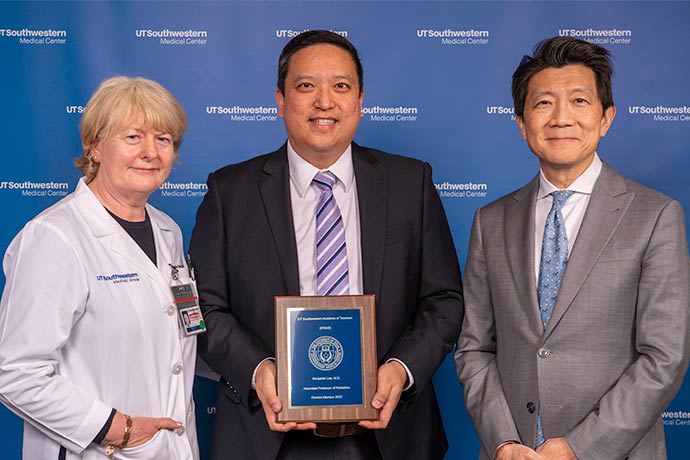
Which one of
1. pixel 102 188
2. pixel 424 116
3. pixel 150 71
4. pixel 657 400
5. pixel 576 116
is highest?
pixel 150 71

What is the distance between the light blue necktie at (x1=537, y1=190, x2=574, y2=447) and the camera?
2512mm

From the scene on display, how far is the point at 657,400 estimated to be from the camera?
2.34m

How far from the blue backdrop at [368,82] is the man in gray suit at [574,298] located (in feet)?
4.55

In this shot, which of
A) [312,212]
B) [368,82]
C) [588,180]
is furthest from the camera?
[368,82]

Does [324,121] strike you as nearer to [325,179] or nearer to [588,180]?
[325,179]

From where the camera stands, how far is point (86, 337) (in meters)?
2.48

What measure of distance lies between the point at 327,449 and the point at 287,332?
468 mm

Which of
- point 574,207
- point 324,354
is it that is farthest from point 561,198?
point 324,354

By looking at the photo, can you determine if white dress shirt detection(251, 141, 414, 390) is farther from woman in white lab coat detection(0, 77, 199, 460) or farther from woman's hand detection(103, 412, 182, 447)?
woman's hand detection(103, 412, 182, 447)

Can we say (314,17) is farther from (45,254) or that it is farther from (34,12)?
(45,254)

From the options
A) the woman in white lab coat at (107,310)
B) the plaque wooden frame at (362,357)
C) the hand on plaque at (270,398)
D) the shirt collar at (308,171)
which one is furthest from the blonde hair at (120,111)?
the hand on plaque at (270,398)

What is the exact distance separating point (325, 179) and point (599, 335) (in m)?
1.02

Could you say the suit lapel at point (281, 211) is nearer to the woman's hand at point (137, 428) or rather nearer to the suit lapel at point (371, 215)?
the suit lapel at point (371, 215)

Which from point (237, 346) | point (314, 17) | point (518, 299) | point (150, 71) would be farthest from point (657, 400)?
point (150, 71)
